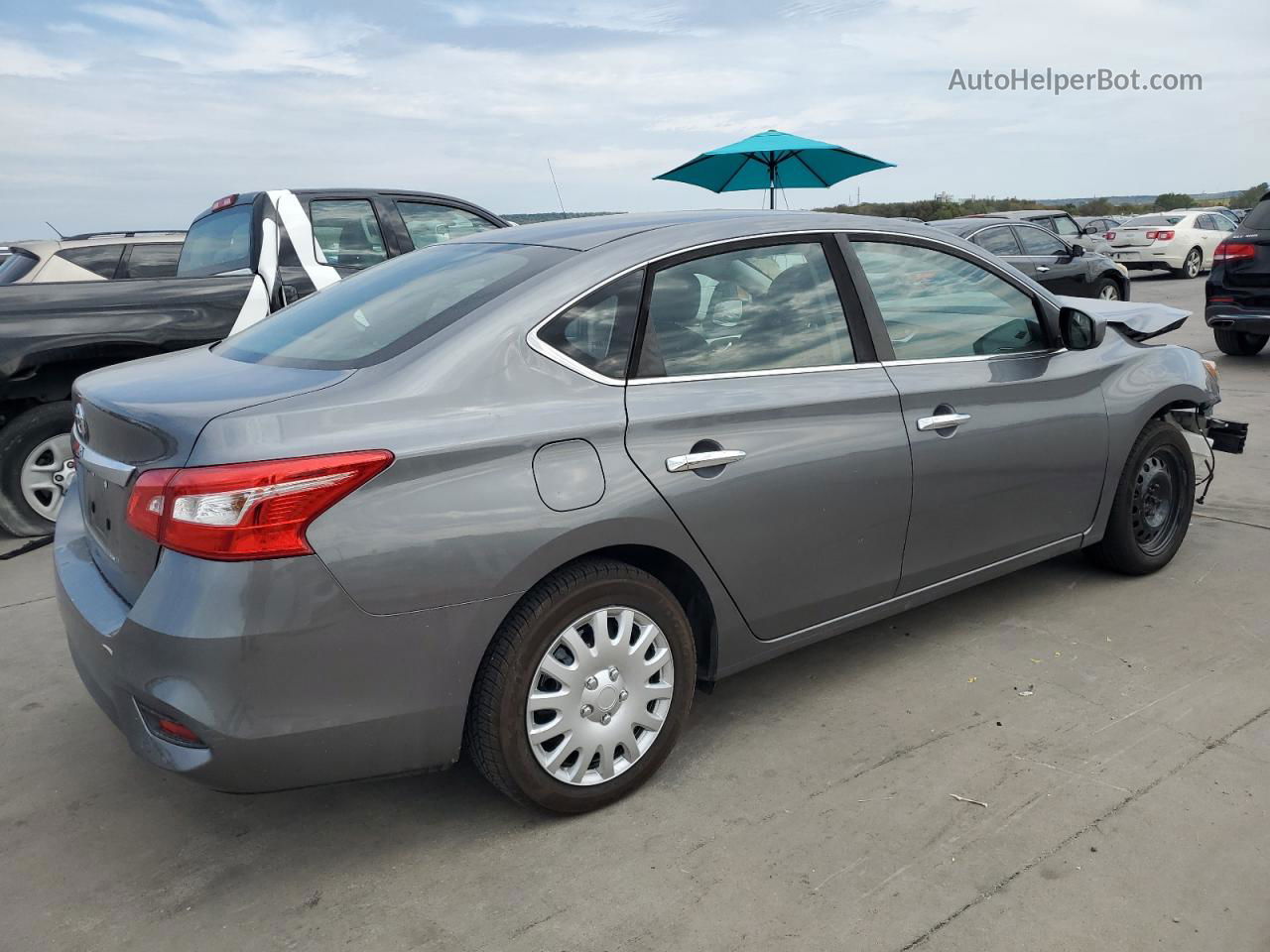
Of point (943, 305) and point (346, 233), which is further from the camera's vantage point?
point (346, 233)

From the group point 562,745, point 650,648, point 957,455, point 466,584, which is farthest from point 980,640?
point 466,584

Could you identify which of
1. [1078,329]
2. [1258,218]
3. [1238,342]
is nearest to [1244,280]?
[1258,218]

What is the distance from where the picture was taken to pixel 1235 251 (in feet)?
31.3

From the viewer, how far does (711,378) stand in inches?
122

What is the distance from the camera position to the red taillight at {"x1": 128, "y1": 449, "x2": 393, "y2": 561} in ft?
7.73

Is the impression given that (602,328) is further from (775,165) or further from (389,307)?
(775,165)

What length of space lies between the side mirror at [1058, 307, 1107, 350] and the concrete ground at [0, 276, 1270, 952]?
3.71 ft

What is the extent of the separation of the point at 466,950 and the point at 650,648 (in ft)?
2.97

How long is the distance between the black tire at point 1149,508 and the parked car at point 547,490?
0.53 meters

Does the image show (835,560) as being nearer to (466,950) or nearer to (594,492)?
(594,492)

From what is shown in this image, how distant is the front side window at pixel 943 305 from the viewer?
3.60 meters

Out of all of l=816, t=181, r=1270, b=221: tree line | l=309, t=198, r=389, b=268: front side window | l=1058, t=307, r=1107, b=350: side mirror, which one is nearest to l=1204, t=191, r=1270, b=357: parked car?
l=1058, t=307, r=1107, b=350: side mirror

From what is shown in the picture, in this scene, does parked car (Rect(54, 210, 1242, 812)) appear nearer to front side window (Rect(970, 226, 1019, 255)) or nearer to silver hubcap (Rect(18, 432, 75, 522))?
silver hubcap (Rect(18, 432, 75, 522))

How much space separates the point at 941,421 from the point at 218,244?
5482mm
